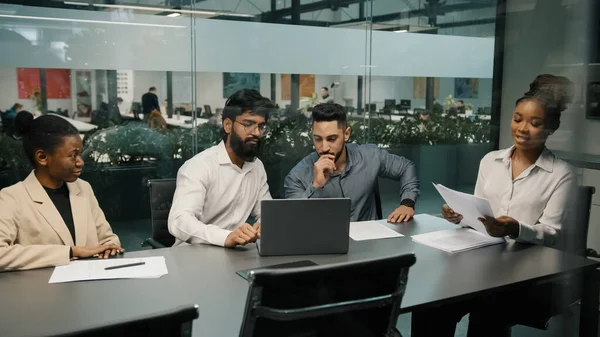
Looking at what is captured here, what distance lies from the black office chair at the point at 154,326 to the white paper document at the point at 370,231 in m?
1.44

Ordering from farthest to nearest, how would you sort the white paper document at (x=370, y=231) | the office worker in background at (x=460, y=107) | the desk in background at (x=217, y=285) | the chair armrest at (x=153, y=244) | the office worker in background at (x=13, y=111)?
the office worker in background at (x=460, y=107) → the office worker in background at (x=13, y=111) → the chair armrest at (x=153, y=244) → the white paper document at (x=370, y=231) → the desk in background at (x=217, y=285)

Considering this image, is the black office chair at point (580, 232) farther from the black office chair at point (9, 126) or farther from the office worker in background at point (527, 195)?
→ the black office chair at point (9, 126)

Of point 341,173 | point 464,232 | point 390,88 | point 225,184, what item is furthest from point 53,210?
point 390,88

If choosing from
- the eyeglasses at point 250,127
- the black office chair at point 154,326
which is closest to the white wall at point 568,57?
the black office chair at point 154,326

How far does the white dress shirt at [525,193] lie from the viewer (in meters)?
1.62

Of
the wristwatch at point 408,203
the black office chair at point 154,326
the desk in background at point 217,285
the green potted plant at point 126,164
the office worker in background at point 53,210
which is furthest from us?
the green potted plant at point 126,164

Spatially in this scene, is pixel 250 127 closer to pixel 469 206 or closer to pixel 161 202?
pixel 161 202

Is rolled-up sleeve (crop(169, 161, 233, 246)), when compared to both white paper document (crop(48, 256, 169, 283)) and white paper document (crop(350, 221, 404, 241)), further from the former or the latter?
white paper document (crop(350, 221, 404, 241))

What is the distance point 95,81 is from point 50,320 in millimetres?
2653

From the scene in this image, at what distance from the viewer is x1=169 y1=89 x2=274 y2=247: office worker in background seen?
8.34ft

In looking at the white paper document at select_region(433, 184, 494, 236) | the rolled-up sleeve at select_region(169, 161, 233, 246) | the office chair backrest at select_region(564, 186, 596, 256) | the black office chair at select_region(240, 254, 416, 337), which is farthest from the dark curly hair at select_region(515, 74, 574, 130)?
the rolled-up sleeve at select_region(169, 161, 233, 246)

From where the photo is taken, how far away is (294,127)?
4.85m

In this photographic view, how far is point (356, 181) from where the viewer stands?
3.01 metres

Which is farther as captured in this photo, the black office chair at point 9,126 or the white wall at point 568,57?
the black office chair at point 9,126
